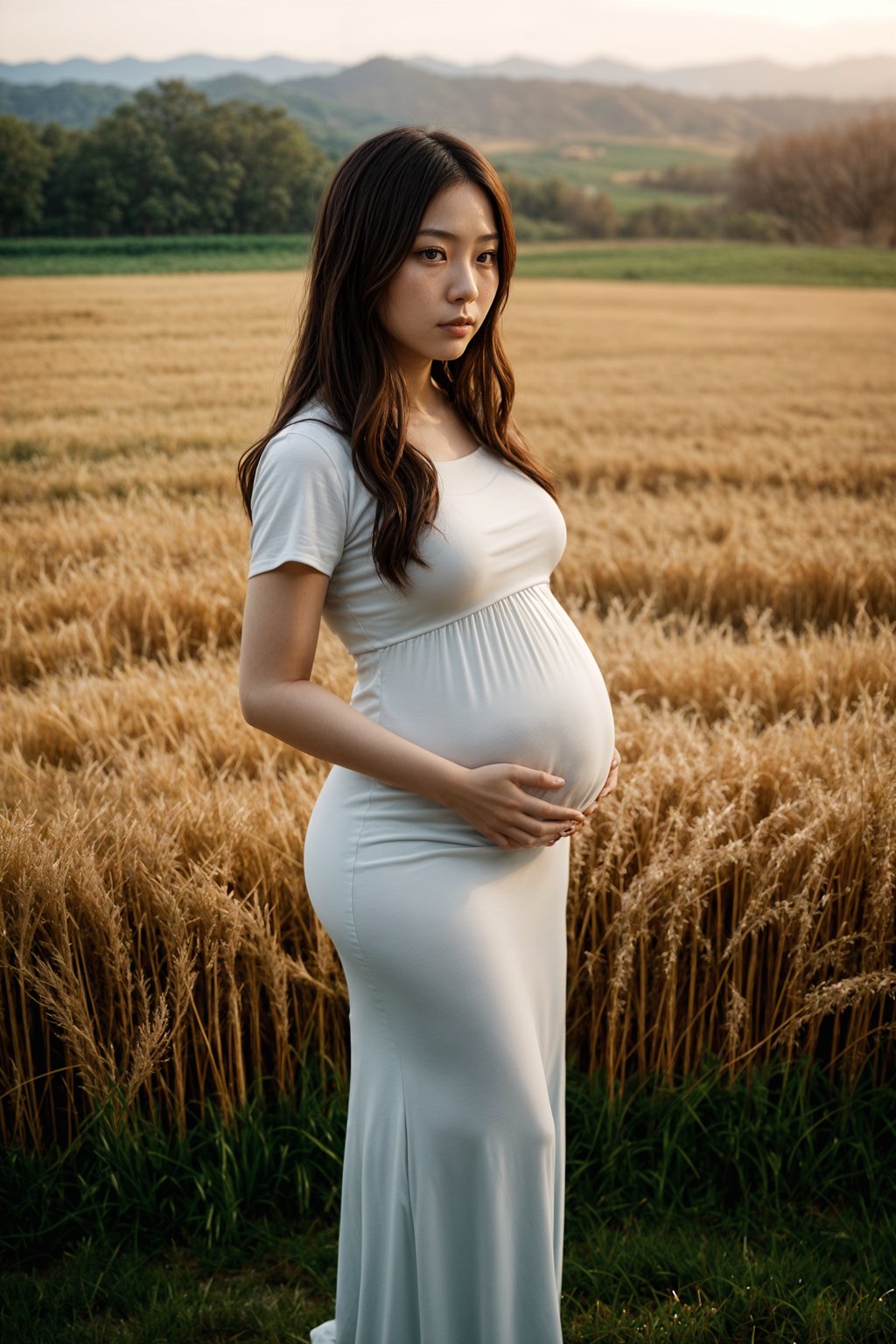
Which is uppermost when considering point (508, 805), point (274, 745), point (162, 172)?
point (162, 172)

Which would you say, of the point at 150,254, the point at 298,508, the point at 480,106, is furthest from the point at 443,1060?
the point at 480,106

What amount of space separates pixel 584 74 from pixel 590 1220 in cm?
549

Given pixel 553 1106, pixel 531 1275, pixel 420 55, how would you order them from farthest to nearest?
1. pixel 420 55
2. pixel 553 1106
3. pixel 531 1275

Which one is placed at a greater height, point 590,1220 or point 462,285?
point 462,285

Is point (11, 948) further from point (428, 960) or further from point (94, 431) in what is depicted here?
point (94, 431)

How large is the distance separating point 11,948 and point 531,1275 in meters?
1.13

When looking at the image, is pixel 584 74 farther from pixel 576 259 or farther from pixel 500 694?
pixel 500 694

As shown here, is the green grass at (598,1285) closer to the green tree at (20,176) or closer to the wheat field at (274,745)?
the wheat field at (274,745)

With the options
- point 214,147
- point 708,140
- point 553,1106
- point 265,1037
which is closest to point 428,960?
point 553,1106

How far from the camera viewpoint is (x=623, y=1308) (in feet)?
5.65

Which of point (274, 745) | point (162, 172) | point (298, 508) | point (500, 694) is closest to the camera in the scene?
point (298, 508)

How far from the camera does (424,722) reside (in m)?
1.27

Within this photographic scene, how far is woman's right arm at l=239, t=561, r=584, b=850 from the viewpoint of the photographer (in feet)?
3.93

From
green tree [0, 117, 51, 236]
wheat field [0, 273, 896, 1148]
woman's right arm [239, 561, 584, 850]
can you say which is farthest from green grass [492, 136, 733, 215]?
woman's right arm [239, 561, 584, 850]
